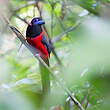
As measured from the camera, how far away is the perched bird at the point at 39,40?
2888 millimetres

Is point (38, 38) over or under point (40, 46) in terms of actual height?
over

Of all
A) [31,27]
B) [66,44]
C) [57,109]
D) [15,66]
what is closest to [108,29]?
[57,109]

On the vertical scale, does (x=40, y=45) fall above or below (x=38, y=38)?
below

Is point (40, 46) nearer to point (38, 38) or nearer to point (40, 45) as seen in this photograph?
point (40, 45)

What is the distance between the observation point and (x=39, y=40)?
3.06 metres

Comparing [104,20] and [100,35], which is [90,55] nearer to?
[100,35]

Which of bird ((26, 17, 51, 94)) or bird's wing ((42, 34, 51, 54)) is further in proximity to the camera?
bird's wing ((42, 34, 51, 54))

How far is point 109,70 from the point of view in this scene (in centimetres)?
78

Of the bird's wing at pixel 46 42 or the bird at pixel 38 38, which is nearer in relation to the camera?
the bird at pixel 38 38

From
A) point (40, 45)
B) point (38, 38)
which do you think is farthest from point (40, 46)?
point (38, 38)

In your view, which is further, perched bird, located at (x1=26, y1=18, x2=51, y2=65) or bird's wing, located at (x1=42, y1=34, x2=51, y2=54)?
bird's wing, located at (x1=42, y1=34, x2=51, y2=54)

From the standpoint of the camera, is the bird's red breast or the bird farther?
the bird's red breast

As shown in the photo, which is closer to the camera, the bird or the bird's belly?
the bird

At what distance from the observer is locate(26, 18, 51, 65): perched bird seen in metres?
2.89
